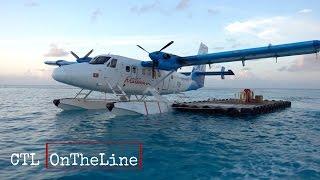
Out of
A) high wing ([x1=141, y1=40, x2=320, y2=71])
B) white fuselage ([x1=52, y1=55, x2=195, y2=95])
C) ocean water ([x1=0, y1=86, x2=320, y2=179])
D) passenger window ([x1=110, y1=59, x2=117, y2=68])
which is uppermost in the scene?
high wing ([x1=141, y1=40, x2=320, y2=71])

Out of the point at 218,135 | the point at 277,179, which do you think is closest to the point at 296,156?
the point at 277,179

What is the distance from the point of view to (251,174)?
950 centimetres

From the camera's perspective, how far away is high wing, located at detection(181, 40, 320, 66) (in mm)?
21641

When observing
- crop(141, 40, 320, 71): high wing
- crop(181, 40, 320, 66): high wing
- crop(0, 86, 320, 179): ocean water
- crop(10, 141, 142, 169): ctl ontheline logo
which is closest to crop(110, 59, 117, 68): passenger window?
crop(141, 40, 320, 71): high wing

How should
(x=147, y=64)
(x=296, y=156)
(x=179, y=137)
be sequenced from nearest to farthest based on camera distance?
(x=296, y=156)
(x=179, y=137)
(x=147, y=64)

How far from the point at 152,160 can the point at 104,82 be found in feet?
42.1

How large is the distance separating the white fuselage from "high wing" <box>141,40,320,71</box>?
132 cm

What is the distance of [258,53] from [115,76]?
10846 millimetres

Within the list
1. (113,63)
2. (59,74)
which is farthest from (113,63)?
(59,74)

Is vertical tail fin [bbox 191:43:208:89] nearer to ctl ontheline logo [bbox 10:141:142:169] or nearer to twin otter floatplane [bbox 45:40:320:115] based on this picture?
twin otter floatplane [bbox 45:40:320:115]

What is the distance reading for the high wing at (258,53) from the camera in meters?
21.6

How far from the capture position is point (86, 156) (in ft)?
37.4

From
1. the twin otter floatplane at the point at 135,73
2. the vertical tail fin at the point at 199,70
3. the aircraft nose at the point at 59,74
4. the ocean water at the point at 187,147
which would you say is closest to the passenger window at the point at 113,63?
the twin otter floatplane at the point at 135,73

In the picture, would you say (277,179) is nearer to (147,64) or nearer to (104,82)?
(104,82)
